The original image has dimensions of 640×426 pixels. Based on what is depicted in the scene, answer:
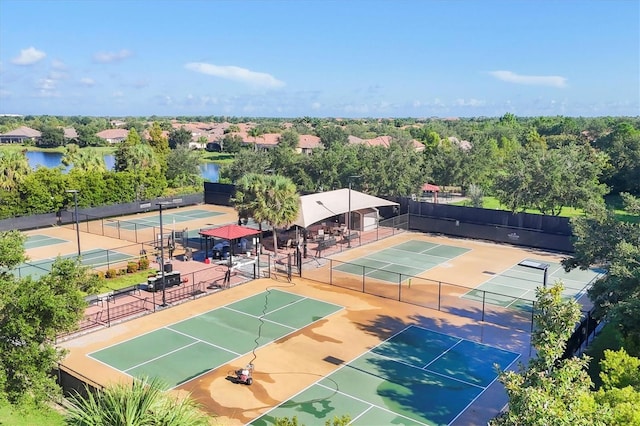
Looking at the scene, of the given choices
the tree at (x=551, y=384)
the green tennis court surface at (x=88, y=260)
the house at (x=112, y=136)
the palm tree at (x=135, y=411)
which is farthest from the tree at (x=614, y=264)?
the house at (x=112, y=136)

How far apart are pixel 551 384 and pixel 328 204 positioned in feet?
97.5

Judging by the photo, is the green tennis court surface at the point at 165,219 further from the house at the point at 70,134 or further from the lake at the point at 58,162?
the house at the point at 70,134

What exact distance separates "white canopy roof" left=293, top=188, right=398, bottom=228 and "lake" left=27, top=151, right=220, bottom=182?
5162cm

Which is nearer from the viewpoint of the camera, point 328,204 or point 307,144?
point 328,204

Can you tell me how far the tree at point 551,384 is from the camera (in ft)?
26.6

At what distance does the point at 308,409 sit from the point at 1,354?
8.14 metres

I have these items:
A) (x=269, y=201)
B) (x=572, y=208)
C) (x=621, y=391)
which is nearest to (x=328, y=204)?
(x=269, y=201)

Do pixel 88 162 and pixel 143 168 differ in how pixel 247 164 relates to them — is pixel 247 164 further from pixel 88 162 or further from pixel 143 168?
pixel 88 162

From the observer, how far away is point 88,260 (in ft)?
106

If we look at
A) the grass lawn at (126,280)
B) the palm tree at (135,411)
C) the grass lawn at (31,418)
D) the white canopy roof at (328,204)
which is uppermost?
the palm tree at (135,411)

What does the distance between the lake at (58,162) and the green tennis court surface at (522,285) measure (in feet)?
214

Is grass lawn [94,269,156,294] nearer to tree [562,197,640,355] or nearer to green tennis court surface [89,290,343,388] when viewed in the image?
green tennis court surface [89,290,343,388]

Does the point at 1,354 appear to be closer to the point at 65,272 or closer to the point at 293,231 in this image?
the point at 65,272

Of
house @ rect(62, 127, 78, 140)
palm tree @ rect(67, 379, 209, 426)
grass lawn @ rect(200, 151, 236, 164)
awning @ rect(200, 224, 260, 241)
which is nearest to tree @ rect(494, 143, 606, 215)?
awning @ rect(200, 224, 260, 241)
